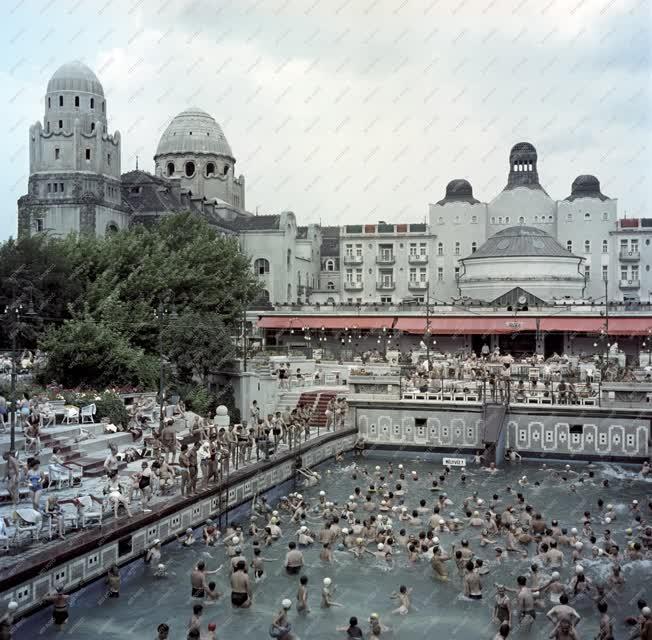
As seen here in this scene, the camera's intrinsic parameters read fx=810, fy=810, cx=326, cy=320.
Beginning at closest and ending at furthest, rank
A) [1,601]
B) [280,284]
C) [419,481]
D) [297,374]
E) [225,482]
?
[1,601]
[225,482]
[419,481]
[297,374]
[280,284]

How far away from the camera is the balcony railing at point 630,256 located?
64.6 metres

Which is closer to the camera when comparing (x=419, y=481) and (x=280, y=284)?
(x=419, y=481)

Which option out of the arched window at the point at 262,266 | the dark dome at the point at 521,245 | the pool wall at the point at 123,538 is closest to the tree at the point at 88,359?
the pool wall at the point at 123,538

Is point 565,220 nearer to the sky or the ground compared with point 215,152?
nearer to the ground

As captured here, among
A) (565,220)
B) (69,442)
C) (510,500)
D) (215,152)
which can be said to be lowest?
(510,500)

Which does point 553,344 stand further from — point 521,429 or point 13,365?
point 13,365

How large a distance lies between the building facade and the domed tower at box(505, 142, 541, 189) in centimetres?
10

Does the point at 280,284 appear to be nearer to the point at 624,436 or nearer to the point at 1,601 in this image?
the point at 624,436

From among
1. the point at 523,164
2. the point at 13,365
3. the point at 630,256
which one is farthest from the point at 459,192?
the point at 13,365

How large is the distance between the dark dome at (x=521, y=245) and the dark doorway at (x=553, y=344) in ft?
29.8

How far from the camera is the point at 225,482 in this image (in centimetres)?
2217

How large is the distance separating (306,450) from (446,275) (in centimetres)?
4125

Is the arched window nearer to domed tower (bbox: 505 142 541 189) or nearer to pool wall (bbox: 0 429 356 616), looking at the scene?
domed tower (bbox: 505 142 541 189)

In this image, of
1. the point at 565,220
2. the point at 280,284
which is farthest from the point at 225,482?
the point at 565,220
